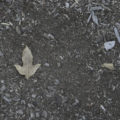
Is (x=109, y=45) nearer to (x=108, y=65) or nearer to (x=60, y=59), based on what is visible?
(x=108, y=65)

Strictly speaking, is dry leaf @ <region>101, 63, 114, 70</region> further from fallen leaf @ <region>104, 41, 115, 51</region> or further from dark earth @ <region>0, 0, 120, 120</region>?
fallen leaf @ <region>104, 41, 115, 51</region>

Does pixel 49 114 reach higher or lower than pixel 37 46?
lower

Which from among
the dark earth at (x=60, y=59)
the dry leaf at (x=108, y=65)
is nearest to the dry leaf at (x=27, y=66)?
the dark earth at (x=60, y=59)

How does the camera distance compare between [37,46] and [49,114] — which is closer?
[49,114]

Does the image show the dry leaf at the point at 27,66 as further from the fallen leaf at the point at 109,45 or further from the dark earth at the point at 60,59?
the fallen leaf at the point at 109,45

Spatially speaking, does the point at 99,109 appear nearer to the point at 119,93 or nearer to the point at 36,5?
A: the point at 119,93

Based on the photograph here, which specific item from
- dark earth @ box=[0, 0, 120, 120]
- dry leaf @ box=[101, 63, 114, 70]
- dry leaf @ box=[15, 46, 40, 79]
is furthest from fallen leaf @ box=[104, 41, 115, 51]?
dry leaf @ box=[15, 46, 40, 79]

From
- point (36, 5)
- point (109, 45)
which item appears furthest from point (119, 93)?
point (36, 5)
